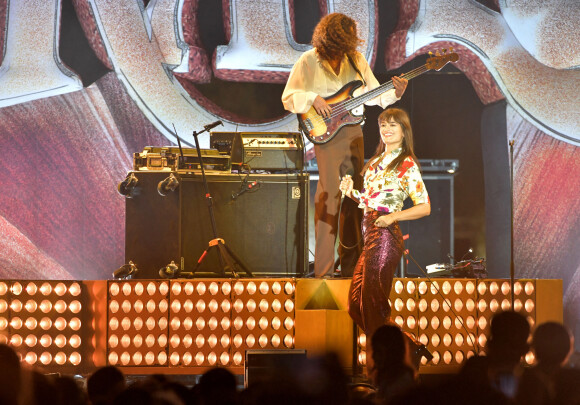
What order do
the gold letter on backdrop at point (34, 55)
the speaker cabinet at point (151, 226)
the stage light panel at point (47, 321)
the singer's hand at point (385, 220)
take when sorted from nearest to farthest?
the singer's hand at point (385, 220)
the stage light panel at point (47, 321)
the speaker cabinet at point (151, 226)
the gold letter on backdrop at point (34, 55)

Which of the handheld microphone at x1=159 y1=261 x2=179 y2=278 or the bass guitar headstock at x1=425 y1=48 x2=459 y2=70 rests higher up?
the bass guitar headstock at x1=425 y1=48 x2=459 y2=70

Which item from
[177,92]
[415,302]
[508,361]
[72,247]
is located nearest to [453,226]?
[415,302]

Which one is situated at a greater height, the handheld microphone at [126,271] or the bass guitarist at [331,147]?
the bass guitarist at [331,147]

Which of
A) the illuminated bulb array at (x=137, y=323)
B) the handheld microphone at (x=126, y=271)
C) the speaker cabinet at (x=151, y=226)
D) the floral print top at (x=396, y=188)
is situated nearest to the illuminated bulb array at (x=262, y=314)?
the illuminated bulb array at (x=137, y=323)

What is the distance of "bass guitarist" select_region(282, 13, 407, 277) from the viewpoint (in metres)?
6.41

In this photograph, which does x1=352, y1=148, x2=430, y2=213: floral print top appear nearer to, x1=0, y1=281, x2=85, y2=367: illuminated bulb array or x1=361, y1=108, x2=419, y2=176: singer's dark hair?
x1=361, y1=108, x2=419, y2=176: singer's dark hair

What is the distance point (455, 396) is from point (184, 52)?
23.0 feet

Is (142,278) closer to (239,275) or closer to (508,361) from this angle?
(239,275)

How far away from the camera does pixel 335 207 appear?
643cm

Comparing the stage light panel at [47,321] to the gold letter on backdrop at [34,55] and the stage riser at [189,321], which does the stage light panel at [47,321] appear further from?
the gold letter on backdrop at [34,55]

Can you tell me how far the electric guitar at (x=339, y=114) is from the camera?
20.9ft

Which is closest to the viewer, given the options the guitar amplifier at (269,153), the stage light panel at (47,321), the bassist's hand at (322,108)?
the stage light panel at (47,321)

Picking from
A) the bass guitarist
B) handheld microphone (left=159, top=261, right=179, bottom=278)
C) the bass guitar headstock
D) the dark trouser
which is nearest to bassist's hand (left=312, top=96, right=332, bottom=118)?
the bass guitarist

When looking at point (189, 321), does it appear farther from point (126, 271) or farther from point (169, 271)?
point (126, 271)
